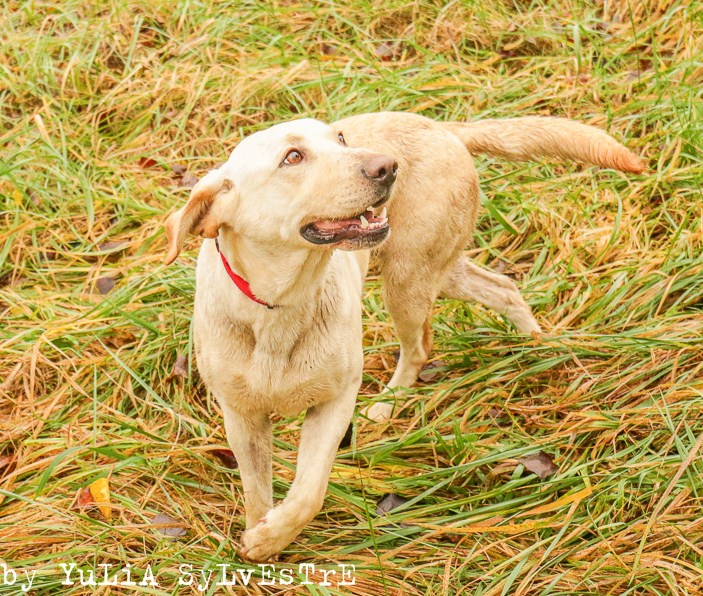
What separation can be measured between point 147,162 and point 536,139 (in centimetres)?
290

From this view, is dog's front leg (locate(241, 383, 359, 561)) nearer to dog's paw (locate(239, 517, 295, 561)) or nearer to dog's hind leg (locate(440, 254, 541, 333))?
dog's paw (locate(239, 517, 295, 561))

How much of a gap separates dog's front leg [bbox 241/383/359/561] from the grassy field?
0.76 feet

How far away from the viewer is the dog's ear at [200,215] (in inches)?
123

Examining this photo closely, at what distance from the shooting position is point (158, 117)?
636cm

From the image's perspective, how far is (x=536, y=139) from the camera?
4211 mm

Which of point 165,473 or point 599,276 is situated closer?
point 165,473

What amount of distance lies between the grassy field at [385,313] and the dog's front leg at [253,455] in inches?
7.1

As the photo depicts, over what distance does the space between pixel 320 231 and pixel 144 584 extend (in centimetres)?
145

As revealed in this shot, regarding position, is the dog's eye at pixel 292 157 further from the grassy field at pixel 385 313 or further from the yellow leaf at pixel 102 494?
the yellow leaf at pixel 102 494

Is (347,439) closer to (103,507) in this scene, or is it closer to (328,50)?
(103,507)

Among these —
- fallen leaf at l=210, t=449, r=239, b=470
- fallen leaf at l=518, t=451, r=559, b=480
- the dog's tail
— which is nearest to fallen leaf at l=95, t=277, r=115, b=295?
fallen leaf at l=210, t=449, r=239, b=470

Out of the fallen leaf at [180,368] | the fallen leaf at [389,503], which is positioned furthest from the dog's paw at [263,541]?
the fallen leaf at [180,368]

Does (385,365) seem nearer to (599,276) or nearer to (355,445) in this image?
(355,445)

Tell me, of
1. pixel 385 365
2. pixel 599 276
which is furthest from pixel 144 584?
pixel 599 276
